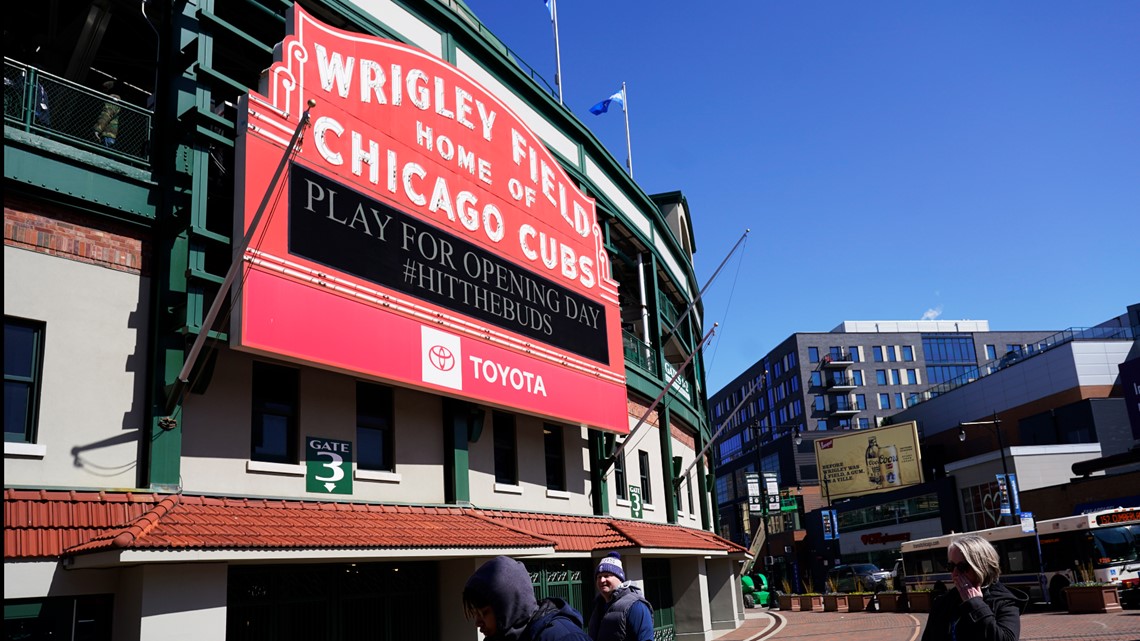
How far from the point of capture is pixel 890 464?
70.4 m

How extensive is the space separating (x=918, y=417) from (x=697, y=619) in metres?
58.8

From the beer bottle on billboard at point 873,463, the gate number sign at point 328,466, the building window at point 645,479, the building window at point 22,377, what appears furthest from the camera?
the beer bottle on billboard at point 873,463

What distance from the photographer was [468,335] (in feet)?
52.6

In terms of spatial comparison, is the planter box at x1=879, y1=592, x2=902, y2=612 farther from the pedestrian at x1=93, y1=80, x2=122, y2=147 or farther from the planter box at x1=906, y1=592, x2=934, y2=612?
the pedestrian at x1=93, y1=80, x2=122, y2=147

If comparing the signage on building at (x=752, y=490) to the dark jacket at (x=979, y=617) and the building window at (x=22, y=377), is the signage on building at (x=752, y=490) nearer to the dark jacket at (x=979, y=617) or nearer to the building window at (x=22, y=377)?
the building window at (x=22, y=377)

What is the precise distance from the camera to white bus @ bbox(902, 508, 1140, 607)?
27438 mm

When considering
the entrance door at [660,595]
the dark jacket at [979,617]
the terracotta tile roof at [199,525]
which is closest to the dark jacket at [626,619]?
the dark jacket at [979,617]

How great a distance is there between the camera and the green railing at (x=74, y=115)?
11.0 m

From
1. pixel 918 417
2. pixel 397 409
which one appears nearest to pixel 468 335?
pixel 397 409

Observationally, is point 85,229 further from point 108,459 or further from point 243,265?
point 108,459

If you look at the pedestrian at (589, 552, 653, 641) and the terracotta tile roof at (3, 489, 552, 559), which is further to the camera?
the terracotta tile roof at (3, 489, 552, 559)

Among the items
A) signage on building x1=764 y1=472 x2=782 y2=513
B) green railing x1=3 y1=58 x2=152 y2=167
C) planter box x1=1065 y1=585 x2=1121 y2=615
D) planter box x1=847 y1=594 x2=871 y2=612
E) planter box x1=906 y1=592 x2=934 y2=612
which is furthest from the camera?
signage on building x1=764 y1=472 x2=782 y2=513

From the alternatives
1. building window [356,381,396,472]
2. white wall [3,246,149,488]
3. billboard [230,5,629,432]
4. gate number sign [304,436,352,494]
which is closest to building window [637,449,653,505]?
billboard [230,5,629,432]

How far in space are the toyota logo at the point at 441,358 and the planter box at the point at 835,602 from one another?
27.9 metres
